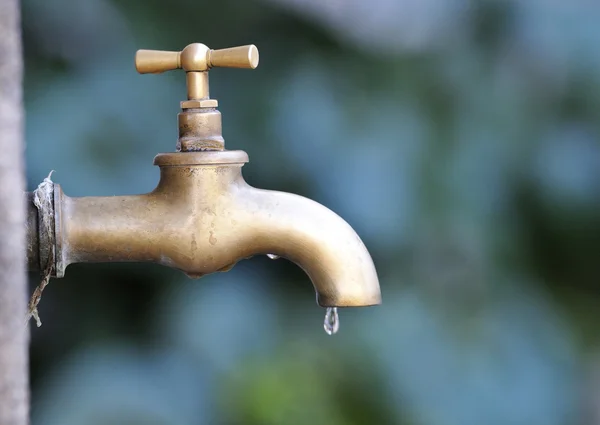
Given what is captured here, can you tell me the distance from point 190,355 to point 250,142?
358 millimetres

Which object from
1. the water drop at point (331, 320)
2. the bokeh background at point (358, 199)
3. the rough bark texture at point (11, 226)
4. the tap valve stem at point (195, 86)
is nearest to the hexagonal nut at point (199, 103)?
the tap valve stem at point (195, 86)

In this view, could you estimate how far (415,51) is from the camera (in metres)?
1.57

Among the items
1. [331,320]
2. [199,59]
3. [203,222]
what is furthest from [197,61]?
[331,320]

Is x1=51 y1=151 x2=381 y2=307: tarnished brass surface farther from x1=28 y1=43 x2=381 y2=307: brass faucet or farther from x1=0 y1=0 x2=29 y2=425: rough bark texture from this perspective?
x1=0 y1=0 x2=29 y2=425: rough bark texture

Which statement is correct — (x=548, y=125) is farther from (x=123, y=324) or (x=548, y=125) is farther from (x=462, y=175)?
(x=123, y=324)

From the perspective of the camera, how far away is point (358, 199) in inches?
59.0

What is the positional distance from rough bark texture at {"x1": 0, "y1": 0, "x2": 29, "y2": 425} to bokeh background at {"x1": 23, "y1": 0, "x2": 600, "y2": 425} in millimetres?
912

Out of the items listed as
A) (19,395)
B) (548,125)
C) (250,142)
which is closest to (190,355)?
(250,142)

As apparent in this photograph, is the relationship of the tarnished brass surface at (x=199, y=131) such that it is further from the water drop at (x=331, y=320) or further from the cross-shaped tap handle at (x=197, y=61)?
the water drop at (x=331, y=320)

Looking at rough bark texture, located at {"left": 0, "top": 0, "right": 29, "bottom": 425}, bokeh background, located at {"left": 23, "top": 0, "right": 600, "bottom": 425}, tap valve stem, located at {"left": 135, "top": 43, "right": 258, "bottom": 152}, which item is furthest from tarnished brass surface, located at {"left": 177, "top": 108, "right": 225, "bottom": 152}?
bokeh background, located at {"left": 23, "top": 0, "right": 600, "bottom": 425}

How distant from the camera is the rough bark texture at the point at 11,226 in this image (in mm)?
470

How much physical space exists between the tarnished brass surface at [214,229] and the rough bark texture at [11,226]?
340 mm

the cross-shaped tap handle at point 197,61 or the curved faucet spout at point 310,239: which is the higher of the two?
the cross-shaped tap handle at point 197,61

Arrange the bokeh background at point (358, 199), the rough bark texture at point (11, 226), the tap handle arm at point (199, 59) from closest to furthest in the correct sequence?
the rough bark texture at point (11, 226), the tap handle arm at point (199, 59), the bokeh background at point (358, 199)
